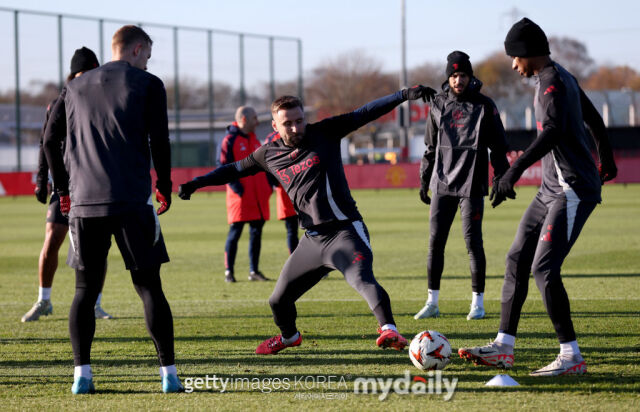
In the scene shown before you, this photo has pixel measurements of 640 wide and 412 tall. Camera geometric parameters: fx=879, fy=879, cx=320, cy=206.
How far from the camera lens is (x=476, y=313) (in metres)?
7.68

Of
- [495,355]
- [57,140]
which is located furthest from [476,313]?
[57,140]

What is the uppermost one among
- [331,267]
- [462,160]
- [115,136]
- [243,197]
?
[115,136]

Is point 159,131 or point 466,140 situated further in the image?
point 466,140

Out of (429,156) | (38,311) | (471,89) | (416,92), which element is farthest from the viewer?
(38,311)

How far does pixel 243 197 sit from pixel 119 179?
6182mm

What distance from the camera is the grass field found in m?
4.89

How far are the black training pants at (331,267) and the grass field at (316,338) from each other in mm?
397

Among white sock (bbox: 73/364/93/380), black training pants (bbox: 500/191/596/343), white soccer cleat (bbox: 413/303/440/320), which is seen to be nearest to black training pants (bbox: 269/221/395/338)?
black training pants (bbox: 500/191/596/343)

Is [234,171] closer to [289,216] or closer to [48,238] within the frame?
[48,238]

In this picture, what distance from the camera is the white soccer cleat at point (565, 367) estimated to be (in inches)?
210

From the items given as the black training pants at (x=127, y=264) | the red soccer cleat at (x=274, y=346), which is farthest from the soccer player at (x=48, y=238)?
the black training pants at (x=127, y=264)

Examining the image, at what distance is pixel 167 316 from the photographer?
509 centimetres

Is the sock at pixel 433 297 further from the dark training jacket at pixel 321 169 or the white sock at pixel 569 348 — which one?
the white sock at pixel 569 348
